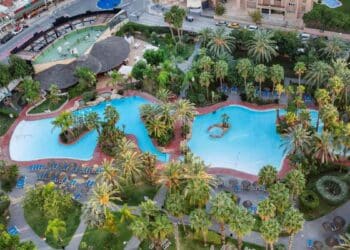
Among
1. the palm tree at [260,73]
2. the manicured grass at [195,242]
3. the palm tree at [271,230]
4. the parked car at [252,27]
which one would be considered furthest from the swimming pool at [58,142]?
the parked car at [252,27]

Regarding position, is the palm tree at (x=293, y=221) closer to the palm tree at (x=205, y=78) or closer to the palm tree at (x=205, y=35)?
the palm tree at (x=205, y=78)

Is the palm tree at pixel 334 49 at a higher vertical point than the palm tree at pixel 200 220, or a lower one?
higher

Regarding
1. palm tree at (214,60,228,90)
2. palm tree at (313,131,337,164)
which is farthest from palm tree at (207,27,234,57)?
palm tree at (313,131,337,164)

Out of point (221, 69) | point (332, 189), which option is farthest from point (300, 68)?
point (332, 189)

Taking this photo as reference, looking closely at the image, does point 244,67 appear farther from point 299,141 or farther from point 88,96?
point 88,96

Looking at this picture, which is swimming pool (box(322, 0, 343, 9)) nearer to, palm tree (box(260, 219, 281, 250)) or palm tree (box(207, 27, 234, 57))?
palm tree (box(207, 27, 234, 57))

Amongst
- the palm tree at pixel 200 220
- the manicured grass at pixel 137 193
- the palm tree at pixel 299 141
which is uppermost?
the palm tree at pixel 299 141

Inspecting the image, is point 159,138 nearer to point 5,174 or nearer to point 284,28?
point 5,174
